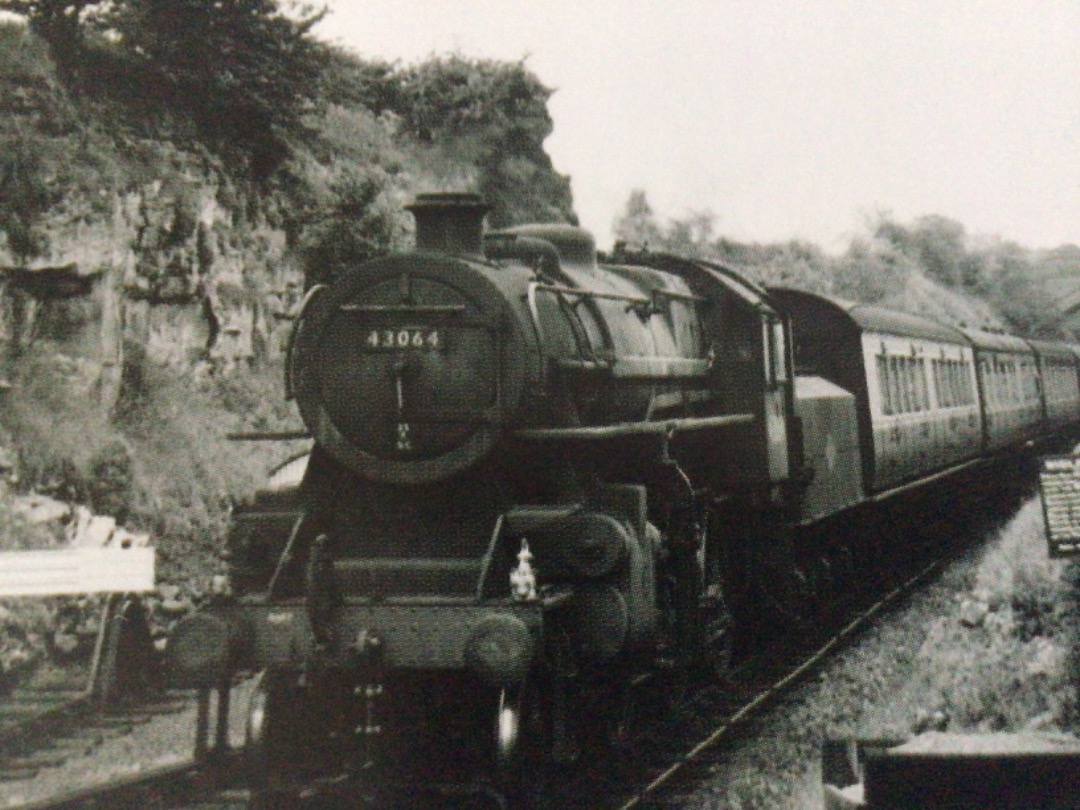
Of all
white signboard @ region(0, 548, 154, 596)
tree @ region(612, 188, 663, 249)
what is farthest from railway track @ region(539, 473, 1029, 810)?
tree @ region(612, 188, 663, 249)

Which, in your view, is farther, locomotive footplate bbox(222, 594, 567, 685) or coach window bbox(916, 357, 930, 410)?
coach window bbox(916, 357, 930, 410)

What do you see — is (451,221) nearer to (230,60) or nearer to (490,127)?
(230,60)

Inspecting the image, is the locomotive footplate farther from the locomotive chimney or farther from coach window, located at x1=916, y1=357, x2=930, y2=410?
coach window, located at x1=916, y1=357, x2=930, y2=410

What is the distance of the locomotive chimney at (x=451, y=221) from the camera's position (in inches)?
278

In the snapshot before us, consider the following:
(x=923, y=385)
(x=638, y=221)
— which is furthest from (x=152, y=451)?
(x=638, y=221)

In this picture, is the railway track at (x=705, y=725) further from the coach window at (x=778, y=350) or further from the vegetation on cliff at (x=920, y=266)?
the vegetation on cliff at (x=920, y=266)

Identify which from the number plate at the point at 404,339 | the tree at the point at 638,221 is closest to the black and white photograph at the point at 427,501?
the number plate at the point at 404,339

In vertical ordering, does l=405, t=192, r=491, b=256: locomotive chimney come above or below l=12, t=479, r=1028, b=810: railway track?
above

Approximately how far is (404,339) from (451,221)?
797 millimetres

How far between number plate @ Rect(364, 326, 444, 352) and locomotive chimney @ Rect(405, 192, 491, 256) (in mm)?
598

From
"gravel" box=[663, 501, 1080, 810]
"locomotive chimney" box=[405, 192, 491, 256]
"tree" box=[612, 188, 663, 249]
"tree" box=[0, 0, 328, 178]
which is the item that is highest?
"tree" box=[612, 188, 663, 249]

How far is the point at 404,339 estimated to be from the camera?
674 centimetres

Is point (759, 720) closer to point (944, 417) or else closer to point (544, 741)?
point (544, 741)

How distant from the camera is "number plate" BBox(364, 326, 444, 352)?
6.70 meters
